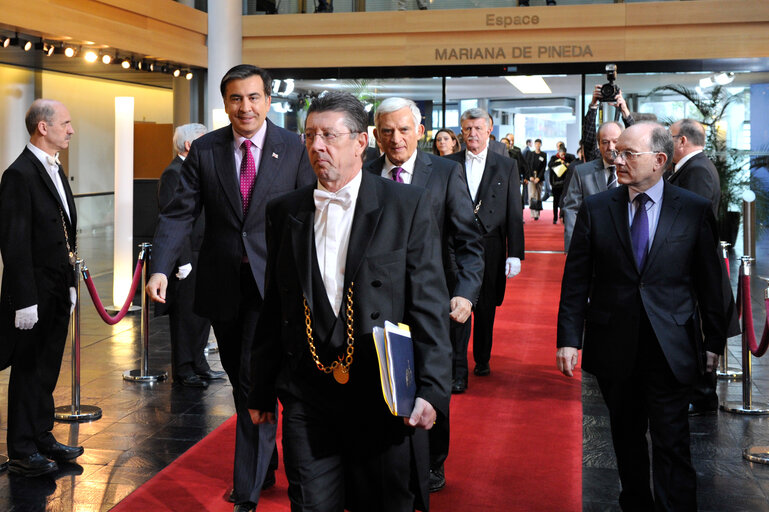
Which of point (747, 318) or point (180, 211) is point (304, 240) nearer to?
point (180, 211)

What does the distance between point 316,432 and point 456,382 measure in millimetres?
3880

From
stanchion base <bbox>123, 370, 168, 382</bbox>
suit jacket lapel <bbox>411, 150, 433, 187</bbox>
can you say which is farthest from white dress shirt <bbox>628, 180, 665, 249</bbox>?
stanchion base <bbox>123, 370, 168, 382</bbox>

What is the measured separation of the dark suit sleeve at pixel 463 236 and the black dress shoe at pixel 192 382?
113 inches

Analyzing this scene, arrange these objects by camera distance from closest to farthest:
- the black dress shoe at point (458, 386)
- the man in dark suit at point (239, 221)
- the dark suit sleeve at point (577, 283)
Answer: the dark suit sleeve at point (577, 283) < the man in dark suit at point (239, 221) < the black dress shoe at point (458, 386)

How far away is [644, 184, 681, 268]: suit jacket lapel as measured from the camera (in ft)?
12.5

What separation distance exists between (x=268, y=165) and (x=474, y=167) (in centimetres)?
307

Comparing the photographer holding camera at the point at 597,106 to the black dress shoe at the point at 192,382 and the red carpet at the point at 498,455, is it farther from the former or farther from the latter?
the black dress shoe at the point at 192,382

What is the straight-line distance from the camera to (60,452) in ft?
16.8

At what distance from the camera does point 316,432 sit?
2836 mm

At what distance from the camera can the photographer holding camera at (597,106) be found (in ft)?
21.0

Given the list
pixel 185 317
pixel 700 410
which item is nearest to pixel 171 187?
pixel 185 317

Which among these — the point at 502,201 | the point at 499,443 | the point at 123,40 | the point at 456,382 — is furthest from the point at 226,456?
the point at 123,40

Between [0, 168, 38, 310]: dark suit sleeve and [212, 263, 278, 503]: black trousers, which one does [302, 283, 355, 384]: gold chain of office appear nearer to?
[212, 263, 278, 503]: black trousers

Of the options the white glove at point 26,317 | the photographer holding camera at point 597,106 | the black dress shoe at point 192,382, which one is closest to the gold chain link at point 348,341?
the white glove at point 26,317
